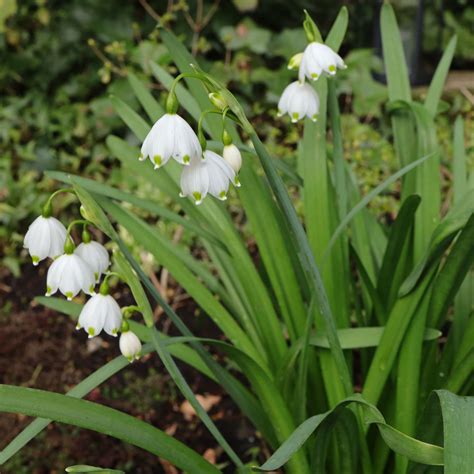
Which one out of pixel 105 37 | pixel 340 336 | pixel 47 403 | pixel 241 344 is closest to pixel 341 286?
pixel 340 336

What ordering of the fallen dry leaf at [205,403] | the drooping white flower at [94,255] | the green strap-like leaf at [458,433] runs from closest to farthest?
1. the green strap-like leaf at [458,433]
2. the drooping white flower at [94,255]
3. the fallen dry leaf at [205,403]

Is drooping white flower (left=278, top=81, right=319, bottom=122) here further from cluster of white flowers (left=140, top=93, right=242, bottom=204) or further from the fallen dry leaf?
the fallen dry leaf

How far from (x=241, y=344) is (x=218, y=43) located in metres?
2.58

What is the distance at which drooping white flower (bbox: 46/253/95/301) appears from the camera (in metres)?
1.24

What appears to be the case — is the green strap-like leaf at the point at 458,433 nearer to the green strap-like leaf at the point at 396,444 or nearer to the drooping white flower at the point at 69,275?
the green strap-like leaf at the point at 396,444

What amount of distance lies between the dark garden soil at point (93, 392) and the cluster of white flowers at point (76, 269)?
0.98 meters

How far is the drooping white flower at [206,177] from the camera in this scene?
117 centimetres

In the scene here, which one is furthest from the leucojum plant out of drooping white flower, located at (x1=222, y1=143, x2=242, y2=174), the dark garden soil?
the dark garden soil

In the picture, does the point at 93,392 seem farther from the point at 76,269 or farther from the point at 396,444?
the point at 396,444

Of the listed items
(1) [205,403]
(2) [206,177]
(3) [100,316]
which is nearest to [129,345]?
(3) [100,316]

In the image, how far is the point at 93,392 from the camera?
2398 millimetres

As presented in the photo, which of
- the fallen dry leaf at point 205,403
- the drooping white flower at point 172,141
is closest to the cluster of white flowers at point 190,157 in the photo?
the drooping white flower at point 172,141

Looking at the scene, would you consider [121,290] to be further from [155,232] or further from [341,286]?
[341,286]

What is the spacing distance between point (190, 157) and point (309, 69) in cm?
39
